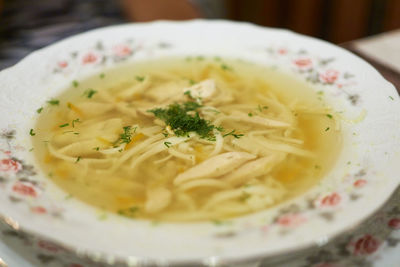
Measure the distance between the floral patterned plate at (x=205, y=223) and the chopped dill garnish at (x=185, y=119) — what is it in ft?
1.59

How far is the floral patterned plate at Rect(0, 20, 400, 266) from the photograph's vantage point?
43.7 inches

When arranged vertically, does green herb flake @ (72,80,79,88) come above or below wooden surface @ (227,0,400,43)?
below

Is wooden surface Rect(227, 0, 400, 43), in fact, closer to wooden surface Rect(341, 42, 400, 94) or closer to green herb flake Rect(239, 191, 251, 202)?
wooden surface Rect(341, 42, 400, 94)

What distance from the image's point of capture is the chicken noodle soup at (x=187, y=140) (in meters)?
1.46

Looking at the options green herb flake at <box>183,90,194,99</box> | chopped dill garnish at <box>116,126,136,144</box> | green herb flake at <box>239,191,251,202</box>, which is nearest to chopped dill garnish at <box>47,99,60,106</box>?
chopped dill garnish at <box>116,126,136,144</box>

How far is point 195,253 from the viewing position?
1.08 meters

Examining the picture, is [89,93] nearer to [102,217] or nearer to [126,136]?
[126,136]

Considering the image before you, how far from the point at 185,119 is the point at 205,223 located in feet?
2.03

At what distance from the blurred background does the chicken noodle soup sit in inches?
37.1

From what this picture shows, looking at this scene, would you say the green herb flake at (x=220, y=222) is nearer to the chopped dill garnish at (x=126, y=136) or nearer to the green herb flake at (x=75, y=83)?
the chopped dill garnish at (x=126, y=136)

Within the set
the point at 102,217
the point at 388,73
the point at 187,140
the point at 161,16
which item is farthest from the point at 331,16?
the point at 102,217

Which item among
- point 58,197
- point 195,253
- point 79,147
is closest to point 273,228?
point 195,253

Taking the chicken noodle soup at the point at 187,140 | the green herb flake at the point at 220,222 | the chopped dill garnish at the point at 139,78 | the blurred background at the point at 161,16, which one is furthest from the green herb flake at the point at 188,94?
the blurred background at the point at 161,16

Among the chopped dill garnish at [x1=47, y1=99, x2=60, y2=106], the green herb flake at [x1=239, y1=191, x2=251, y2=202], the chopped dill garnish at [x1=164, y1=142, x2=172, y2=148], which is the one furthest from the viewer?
the chopped dill garnish at [x1=47, y1=99, x2=60, y2=106]
